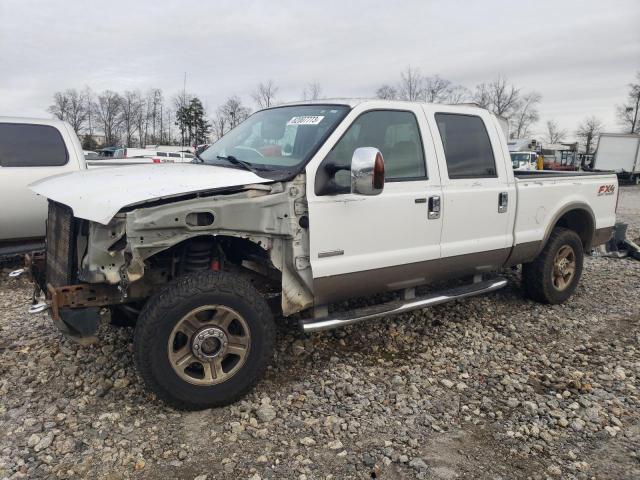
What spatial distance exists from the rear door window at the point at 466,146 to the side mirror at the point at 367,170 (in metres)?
1.21

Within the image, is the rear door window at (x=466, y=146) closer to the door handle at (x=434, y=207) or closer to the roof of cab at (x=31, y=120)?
the door handle at (x=434, y=207)

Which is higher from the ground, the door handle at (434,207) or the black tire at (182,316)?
the door handle at (434,207)

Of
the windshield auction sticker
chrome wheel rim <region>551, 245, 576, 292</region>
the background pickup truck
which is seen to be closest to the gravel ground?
chrome wheel rim <region>551, 245, 576, 292</region>

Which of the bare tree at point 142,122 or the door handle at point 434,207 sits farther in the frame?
the bare tree at point 142,122

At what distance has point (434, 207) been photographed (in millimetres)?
3986

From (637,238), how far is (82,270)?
1013 cm

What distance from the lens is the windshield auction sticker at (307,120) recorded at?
3.75 m

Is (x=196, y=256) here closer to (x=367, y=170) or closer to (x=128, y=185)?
(x=128, y=185)

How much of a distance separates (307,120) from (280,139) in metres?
0.25

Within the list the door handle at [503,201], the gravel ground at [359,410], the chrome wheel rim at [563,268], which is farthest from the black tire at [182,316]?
the chrome wheel rim at [563,268]

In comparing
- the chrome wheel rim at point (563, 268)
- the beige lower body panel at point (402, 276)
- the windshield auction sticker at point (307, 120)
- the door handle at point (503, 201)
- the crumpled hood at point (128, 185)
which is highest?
the windshield auction sticker at point (307, 120)

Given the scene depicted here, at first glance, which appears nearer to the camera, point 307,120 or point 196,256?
point 196,256

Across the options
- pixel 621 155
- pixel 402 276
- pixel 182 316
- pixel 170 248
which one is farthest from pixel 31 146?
pixel 621 155

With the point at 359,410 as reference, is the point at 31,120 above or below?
above
